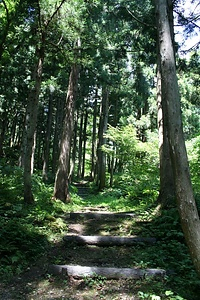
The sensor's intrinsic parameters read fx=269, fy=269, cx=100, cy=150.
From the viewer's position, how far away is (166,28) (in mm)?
3965

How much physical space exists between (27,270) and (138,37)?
9.43 meters

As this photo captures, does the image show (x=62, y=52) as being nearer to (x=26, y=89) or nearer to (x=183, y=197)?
(x=183, y=197)

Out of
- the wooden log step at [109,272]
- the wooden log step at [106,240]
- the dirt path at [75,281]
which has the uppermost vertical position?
the wooden log step at [106,240]

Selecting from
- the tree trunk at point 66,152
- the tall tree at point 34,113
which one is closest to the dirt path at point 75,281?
the tall tree at point 34,113

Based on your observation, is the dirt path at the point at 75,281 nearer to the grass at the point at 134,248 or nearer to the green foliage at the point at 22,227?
the grass at the point at 134,248

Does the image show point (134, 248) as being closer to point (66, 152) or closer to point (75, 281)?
point (75, 281)

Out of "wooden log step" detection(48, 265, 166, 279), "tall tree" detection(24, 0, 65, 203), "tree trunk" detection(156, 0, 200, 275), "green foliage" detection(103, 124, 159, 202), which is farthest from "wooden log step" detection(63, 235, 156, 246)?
"green foliage" detection(103, 124, 159, 202)

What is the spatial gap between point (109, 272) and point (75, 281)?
0.54 meters

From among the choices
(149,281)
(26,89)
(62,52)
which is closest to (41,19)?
(62,52)

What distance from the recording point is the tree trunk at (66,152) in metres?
9.80

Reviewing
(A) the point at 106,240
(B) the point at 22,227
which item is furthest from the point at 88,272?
(B) the point at 22,227

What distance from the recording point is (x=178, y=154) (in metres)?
3.48

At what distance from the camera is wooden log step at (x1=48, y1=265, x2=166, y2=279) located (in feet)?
13.7

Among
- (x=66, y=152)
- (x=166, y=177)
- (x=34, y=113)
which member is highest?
(x=34, y=113)
